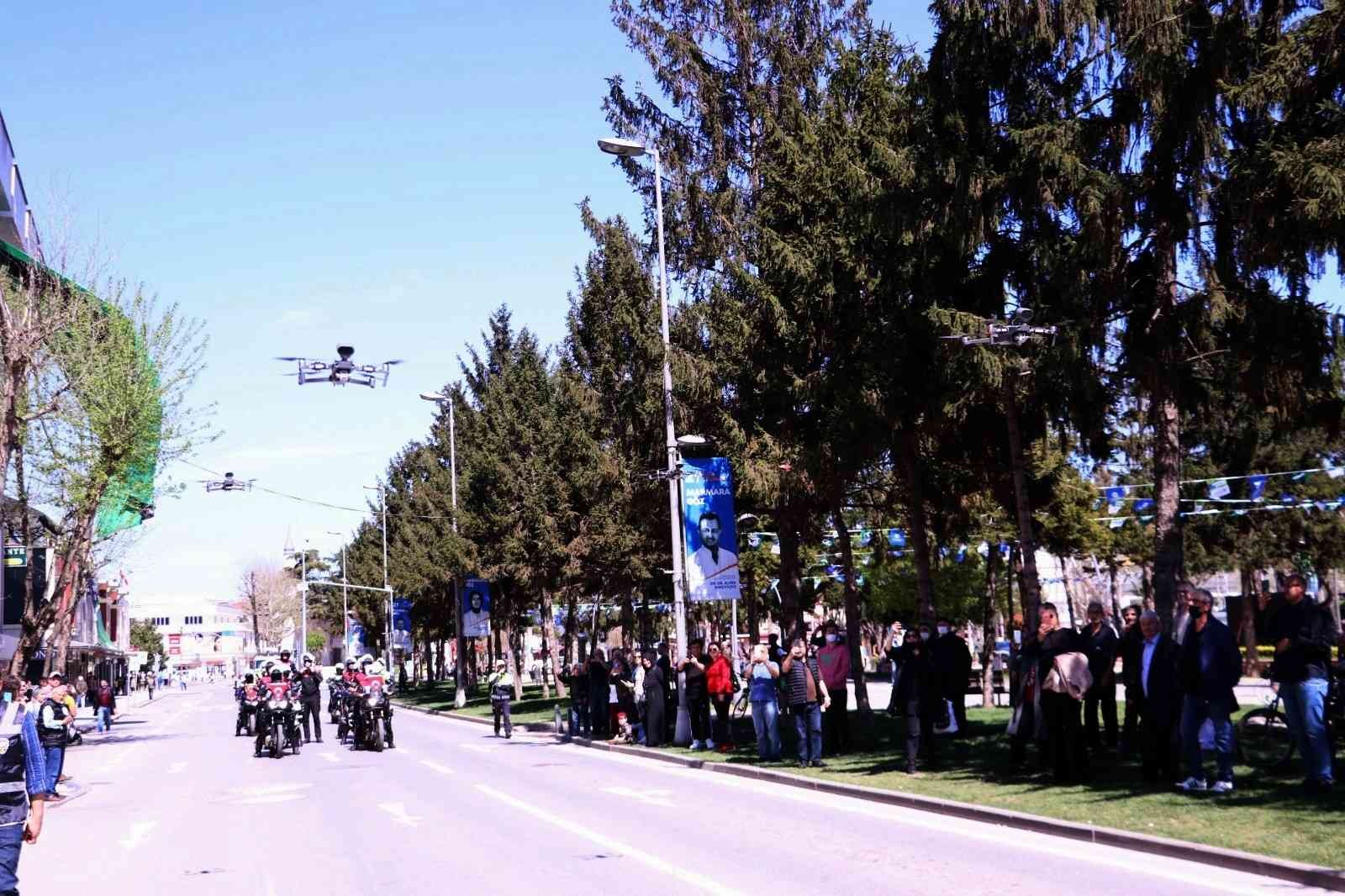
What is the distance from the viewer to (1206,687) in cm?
1385

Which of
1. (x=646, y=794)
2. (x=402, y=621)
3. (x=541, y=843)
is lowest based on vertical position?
(x=646, y=794)

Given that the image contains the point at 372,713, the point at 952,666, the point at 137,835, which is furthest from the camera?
the point at 372,713

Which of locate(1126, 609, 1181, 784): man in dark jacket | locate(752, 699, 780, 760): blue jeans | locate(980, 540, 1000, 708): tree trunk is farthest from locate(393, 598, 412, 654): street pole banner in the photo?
locate(1126, 609, 1181, 784): man in dark jacket

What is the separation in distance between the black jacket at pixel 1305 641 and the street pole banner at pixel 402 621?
191 feet

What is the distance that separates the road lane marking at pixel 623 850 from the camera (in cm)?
1045

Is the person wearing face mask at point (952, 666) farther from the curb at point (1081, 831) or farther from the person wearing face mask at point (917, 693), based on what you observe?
the curb at point (1081, 831)

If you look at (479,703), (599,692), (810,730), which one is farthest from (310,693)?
(479,703)

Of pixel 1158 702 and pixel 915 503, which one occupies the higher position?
pixel 915 503

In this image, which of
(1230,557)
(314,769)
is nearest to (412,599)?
(1230,557)

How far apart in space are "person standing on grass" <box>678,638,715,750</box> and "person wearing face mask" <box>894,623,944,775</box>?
6.71 m

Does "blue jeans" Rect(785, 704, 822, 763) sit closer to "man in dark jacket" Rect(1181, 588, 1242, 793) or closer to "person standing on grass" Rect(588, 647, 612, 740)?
"man in dark jacket" Rect(1181, 588, 1242, 793)

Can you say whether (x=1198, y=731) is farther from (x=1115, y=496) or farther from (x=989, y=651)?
(x=1115, y=496)

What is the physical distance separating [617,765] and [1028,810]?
37.6 ft

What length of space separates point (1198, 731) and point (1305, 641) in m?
1.45
